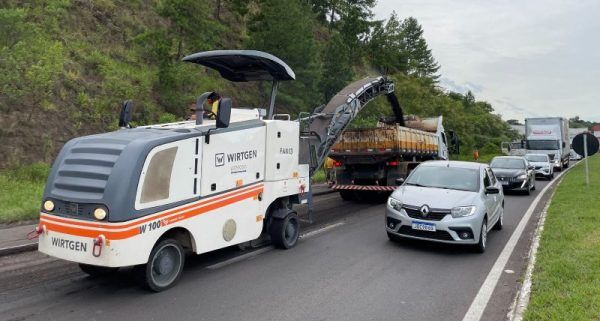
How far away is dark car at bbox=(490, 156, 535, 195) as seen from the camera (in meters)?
17.6

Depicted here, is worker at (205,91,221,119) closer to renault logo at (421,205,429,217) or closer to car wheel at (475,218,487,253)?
renault logo at (421,205,429,217)

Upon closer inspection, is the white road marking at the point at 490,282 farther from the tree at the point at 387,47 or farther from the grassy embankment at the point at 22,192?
the tree at the point at 387,47

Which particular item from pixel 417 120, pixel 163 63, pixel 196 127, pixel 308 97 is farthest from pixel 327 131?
pixel 308 97

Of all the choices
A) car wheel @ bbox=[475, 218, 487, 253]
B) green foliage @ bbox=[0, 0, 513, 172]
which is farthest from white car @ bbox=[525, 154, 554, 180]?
car wheel @ bbox=[475, 218, 487, 253]

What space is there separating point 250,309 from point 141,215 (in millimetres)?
1711

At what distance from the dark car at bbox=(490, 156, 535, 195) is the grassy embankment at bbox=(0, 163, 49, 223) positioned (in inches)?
630

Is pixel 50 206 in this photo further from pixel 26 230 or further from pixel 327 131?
pixel 327 131

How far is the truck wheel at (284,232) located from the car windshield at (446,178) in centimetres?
267

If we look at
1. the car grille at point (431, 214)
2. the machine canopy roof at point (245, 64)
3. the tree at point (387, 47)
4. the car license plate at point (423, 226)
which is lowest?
the car license plate at point (423, 226)

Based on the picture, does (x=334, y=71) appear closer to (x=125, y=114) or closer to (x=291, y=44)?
(x=291, y=44)

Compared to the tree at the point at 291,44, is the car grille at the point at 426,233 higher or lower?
lower

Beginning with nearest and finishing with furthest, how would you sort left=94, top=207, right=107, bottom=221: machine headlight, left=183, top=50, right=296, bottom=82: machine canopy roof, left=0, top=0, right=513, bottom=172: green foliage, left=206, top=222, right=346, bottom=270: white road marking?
left=94, top=207, right=107, bottom=221: machine headlight → left=206, top=222, right=346, bottom=270: white road marking → left=183, top=50, right=296, bottom=82: machine canopy roof → left=0, top=0, right=513, bottom=172: green foliage

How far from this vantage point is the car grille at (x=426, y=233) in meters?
7.73

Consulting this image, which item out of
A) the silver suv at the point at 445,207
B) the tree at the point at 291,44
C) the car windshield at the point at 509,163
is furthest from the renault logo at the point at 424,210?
the tree at the point at 291,44
